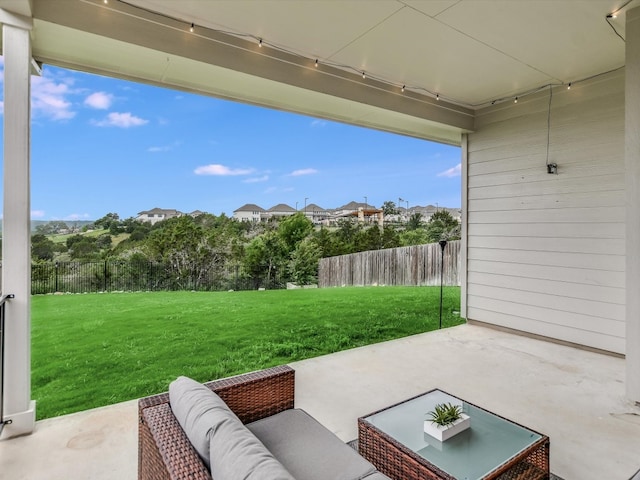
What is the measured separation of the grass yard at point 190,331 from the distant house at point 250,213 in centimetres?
122

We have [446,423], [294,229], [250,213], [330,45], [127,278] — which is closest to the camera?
[446,423]

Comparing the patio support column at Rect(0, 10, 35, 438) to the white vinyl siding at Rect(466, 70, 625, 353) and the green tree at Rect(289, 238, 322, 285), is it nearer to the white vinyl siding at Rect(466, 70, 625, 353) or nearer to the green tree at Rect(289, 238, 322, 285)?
the green tree at Rect(289, 238, 322, 285)

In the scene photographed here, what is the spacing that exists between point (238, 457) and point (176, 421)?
0.42 meters

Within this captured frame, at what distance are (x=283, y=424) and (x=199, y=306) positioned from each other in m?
3.90

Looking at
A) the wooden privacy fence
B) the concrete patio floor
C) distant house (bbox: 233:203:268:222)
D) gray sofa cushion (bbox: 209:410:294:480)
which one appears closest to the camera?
gray sofa cushion (bbox: 209:410:294:480)

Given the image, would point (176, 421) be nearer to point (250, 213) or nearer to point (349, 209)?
point (250, 213)

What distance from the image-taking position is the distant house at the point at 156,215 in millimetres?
4895

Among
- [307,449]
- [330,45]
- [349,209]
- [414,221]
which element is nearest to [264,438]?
[307,449]

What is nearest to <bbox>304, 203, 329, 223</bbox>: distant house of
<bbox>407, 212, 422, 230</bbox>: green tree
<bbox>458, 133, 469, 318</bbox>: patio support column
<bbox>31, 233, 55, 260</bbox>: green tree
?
<bbox>407, 212, 422, 230</bbox>: green tree

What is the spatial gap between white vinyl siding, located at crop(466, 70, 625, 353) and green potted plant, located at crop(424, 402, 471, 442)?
3.12 m

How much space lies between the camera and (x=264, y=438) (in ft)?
5.29

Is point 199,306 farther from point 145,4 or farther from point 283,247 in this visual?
point 145,4

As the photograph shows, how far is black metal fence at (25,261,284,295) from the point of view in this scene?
4.26 meters

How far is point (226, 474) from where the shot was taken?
1008mm
